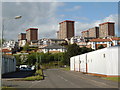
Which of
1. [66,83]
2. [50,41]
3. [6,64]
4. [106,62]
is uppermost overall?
[50,41]

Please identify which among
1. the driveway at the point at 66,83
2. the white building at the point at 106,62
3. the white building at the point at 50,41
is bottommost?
the driveway at the point at 66,83

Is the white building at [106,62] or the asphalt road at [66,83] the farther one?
the white building at [106,62]

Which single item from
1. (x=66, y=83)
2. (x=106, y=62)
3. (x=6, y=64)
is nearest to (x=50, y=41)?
(x=6, y=64)

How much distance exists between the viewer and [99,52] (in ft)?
116

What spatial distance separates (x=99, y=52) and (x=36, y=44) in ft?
539

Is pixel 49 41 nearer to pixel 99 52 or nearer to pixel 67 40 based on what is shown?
pixel 67 40

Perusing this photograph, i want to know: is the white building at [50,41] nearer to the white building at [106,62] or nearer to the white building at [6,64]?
the white building at [6,64]

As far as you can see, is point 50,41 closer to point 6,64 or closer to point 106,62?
point 6,64

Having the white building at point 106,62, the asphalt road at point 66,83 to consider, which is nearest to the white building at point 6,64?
the white building at point 106,62

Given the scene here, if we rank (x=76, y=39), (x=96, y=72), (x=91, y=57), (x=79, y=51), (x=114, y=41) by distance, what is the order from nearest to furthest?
(x=96, y=72)
(x=91, y=57)
(x=79, y=51)
(x=114, y=41)
(x=76, y=39)

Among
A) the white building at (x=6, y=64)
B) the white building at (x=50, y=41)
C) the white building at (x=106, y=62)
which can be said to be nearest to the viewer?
the white building at (x=106, y=62)

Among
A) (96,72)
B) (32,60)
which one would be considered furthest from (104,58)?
(32,60)

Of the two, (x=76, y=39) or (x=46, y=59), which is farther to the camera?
(x=76, y=39)

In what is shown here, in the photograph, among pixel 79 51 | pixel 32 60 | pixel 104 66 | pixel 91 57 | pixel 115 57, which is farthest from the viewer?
pixel 32 60
